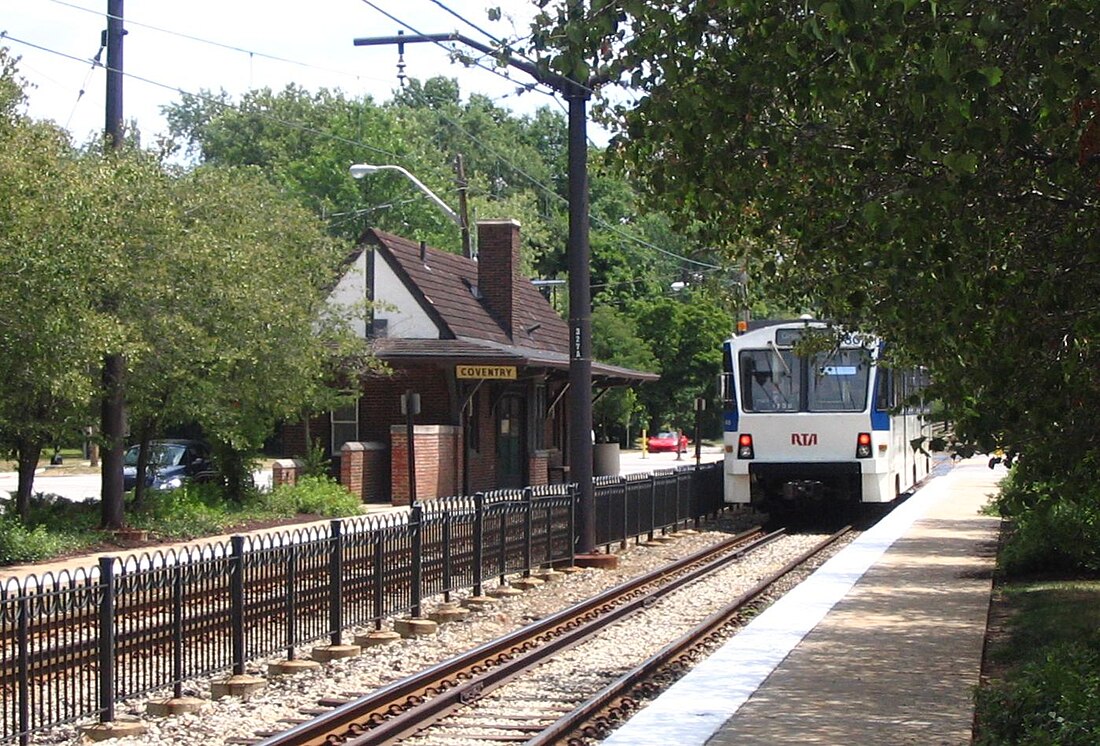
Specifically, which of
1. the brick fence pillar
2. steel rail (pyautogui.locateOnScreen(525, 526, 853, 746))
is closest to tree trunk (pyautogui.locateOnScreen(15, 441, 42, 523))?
the brick fence pillar

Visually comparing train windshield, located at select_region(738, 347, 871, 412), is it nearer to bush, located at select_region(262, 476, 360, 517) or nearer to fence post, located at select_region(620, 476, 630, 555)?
fence post, located at select_region(620, 476, 630, 555)

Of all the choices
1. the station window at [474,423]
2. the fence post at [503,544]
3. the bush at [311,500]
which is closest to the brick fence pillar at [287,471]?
the bush at [311,500]

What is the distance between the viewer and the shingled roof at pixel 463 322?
33.4 meters

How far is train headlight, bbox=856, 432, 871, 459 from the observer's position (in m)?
27.0

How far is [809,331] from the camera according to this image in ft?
46.4

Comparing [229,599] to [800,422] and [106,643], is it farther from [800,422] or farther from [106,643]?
[800,422]

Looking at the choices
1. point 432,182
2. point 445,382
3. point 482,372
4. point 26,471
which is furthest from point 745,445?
point 432,182

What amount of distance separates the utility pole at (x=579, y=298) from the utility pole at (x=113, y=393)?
4835 millimetres

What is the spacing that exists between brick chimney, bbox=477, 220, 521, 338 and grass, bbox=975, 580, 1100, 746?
2427 centimetres

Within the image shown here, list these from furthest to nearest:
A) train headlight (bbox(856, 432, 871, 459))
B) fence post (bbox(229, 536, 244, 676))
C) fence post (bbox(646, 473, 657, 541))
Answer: train headlight (bbox(856, 432, 871, 459)), fence post (bbox(646, 473, 657, 541)), fence post (bbox(229, 536, 244, 676))

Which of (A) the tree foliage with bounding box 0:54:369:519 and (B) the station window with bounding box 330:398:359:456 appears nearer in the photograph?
(A) the tree foliage with bounding box 0:54:369:519

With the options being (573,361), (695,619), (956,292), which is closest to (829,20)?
(956,292)

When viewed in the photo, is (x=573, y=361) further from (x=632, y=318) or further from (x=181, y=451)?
(x=632, y=318)

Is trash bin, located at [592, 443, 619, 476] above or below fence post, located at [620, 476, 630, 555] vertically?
above
